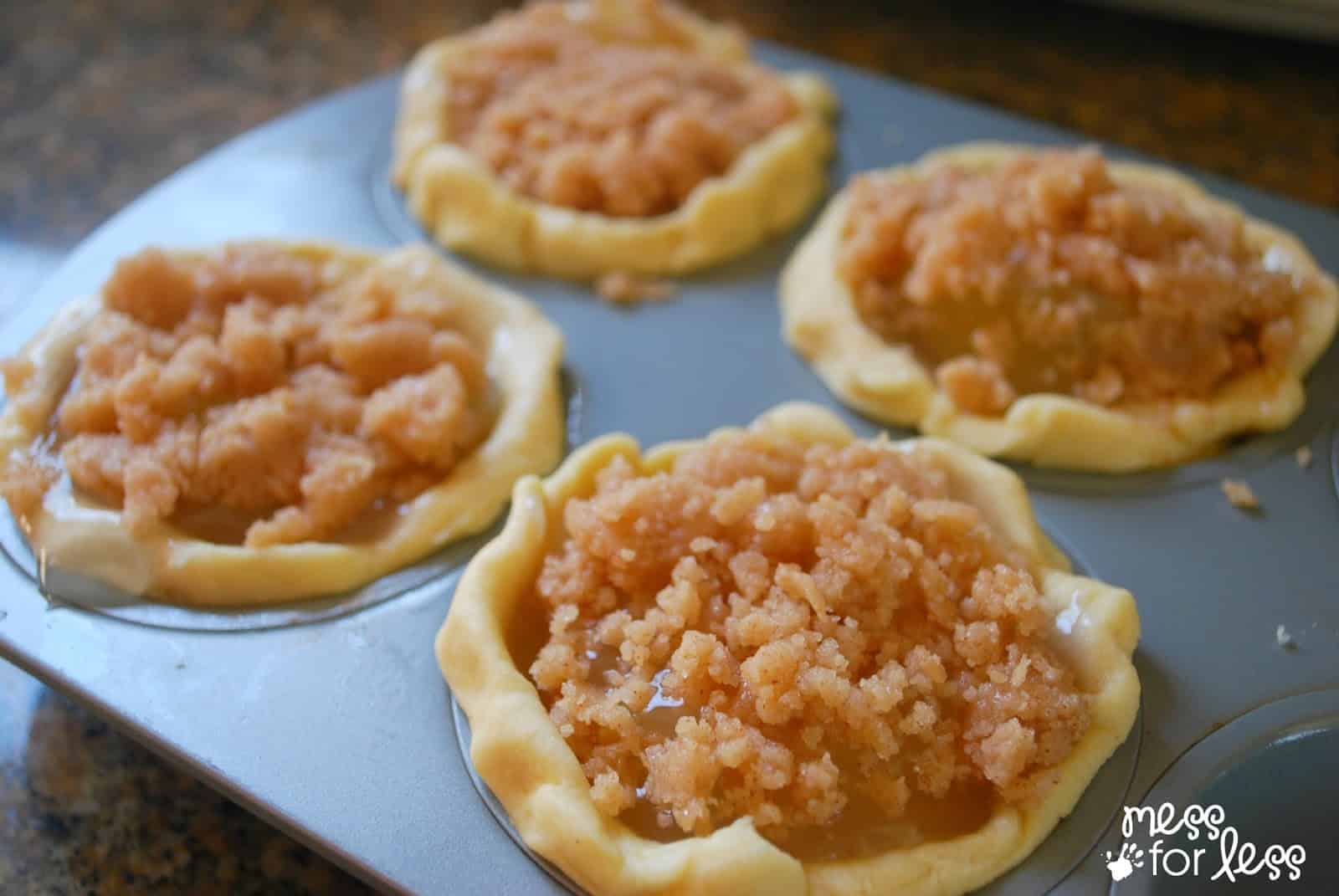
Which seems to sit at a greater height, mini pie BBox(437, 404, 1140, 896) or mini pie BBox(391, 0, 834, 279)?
mini pie BBox(391, 0, 834, 279)

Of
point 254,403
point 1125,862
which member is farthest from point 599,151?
point 1125,862

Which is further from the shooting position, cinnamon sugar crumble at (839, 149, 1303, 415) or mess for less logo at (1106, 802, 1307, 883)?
cinnamon sugar crumble at (839, 149, 1303, 415)

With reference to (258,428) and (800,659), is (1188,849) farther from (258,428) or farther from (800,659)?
(258,428)

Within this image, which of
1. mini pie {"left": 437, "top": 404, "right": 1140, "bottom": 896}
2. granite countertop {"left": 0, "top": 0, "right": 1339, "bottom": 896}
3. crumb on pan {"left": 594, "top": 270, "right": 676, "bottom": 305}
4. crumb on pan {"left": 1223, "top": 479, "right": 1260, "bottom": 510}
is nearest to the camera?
mini pie {"left": 437, "top": 404, "right": 1140, "bottom": 896}

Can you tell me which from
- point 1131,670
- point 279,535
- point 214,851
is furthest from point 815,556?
point 214,851

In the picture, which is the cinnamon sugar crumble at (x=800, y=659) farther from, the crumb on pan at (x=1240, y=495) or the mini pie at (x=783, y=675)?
the crumb on pan at (x=1240, y=495)

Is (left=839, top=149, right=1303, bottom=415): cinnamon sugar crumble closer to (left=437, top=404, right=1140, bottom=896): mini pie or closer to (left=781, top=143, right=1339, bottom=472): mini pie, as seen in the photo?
(left=781, top=143, right=1339, bottom=472): mini pie

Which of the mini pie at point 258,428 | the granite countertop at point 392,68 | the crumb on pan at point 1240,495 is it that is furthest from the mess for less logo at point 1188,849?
the granite countertop at point 392,68

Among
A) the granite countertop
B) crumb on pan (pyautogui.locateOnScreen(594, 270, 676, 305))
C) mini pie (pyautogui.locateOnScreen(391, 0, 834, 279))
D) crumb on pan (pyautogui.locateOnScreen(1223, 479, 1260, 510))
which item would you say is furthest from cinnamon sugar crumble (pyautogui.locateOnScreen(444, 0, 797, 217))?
crumb on pan (pyautogui.locateOnScreen(1223, 479, 1260, 510))
